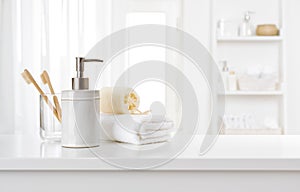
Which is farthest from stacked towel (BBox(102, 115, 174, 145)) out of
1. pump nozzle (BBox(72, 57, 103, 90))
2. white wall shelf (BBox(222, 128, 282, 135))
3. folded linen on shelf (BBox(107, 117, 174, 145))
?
white wall shelf (BBox(222, 128, 282, 135))

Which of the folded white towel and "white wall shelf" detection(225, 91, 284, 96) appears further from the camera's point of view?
"white wall shelf" detection(225, 91, 284, 96)

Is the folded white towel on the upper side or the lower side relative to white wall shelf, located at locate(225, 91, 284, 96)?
→ lower

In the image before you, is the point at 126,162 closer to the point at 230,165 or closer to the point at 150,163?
the point at 150,163

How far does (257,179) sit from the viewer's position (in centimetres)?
82

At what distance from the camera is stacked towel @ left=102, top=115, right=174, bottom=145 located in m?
0.94

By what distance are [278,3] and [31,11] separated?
187cm

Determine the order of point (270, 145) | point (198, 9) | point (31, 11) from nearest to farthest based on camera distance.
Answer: point (270, 145) → point (31, 11) → point (198, 9)

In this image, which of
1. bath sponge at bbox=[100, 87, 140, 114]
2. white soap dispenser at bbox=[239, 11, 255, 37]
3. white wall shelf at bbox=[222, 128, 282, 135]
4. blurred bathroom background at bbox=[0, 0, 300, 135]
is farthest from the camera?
white soap dispenser at bbox=[239, 11, 255, 37]

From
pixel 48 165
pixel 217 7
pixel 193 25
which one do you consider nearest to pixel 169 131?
pixel 48 165

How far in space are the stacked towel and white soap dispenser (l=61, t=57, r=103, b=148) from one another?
0.06 meters

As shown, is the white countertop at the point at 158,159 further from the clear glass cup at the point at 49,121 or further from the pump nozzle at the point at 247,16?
the pump nozzle at the point at 247,16

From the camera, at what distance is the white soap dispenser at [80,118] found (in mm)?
906

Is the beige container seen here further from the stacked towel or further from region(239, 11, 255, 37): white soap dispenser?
the stacked towel

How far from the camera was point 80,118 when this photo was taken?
2.97 feet
